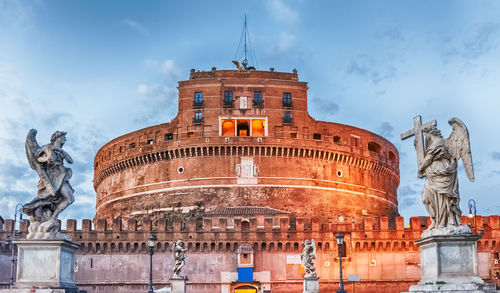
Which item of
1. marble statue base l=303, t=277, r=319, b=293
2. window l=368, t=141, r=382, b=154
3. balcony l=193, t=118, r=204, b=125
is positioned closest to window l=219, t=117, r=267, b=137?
balcony l=193, t=118, r=204, b=125

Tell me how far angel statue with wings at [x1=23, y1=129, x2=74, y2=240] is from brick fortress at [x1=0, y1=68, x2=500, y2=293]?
112ft

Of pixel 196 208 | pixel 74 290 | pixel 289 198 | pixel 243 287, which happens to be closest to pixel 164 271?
pixel 243 287

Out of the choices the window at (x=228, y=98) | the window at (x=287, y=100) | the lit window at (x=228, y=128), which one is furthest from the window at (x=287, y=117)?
the window at (x=228, y=98)

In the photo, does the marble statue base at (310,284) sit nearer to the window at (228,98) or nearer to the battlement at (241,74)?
the window at (228,98)

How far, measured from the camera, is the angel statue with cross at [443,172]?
33.6ft

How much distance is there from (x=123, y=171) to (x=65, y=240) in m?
48.9

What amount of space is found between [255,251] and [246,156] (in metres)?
11.2

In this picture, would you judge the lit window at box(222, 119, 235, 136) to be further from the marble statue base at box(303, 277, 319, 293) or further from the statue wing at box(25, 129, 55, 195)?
the statue wing at box(25, 129, 55, 195)

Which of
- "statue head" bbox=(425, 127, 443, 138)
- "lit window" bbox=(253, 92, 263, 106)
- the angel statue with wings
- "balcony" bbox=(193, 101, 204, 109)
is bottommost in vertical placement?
the angel statue with wings

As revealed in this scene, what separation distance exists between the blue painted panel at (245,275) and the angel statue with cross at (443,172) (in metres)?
34.5

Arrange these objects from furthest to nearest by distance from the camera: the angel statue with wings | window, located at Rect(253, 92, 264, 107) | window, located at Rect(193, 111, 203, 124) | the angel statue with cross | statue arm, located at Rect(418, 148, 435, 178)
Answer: window, located at Rect(253, 92, 264, 107), window, located at Rect(193, 111, 203, 124), the angel statue with wings, statue arm, located at Rect(418, 148, 435, 178), the angel statue with cross

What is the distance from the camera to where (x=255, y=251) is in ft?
146

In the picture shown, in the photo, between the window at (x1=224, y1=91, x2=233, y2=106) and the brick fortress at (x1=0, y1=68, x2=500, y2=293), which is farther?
the window at (x1=224, y1=91, x2=233, y2=106)

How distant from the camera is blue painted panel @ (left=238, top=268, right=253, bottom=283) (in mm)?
44000
